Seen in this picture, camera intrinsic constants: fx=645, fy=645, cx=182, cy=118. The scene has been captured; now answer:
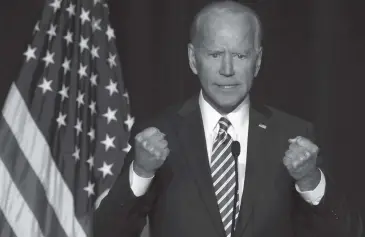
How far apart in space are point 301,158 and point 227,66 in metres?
0.32

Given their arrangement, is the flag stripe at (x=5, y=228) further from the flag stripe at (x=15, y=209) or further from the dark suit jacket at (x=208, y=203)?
the dark suit jacket at (x=208, y=203)

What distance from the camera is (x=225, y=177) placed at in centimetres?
178

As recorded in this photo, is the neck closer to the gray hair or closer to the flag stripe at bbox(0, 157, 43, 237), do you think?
the gray hair

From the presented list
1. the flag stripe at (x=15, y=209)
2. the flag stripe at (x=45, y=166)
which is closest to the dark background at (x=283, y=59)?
the flag stripe at (x=45, y=166)

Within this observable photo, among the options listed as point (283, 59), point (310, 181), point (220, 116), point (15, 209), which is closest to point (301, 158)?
point (310, 181)

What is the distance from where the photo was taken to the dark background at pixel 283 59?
9.75 feet

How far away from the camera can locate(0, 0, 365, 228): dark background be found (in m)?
2.97

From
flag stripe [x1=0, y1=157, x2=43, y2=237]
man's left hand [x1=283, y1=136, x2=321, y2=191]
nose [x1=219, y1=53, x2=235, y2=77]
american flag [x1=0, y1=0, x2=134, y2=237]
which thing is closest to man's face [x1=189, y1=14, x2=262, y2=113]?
nose [x1=219, y1=53, x2=235, y2=77]

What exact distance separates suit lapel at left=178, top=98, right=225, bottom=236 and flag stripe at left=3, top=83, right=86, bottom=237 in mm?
1095

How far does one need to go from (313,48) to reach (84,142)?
1.14 m

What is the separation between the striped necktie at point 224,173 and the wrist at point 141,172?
19 centimetres

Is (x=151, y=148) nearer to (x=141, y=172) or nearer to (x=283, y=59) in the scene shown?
(x=141, y=172)

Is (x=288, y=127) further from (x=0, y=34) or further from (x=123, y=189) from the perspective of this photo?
(x=0, y=34)

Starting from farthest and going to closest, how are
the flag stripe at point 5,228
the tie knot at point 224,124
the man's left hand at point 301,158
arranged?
1. the flag stripe at point 5,228
2. the tie knot at point 224,124
3. the man's left hand at point 301,158
